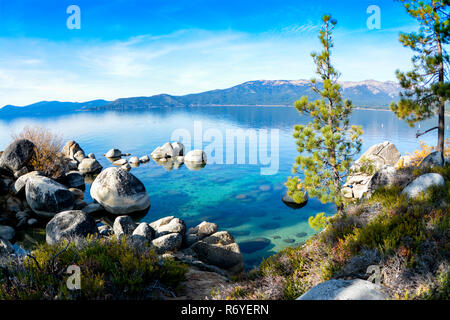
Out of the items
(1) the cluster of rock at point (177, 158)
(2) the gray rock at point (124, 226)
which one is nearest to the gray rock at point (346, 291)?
(2) the gray rock at point (124, 226)

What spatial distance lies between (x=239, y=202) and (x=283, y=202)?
13.1 ft

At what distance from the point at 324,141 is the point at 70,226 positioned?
44.3ft

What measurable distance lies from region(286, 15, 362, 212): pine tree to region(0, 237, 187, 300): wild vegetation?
332 inches

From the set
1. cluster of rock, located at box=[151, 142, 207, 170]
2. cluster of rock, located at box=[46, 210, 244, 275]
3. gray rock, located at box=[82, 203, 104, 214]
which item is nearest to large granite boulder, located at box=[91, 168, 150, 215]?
gray rock, located at box=[82, 203, 104, 214]

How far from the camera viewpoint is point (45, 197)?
1855 cm

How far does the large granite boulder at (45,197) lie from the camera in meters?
18.6

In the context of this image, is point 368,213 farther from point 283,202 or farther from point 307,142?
point 283,202

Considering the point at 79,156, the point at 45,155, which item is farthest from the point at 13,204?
the point at 79,156

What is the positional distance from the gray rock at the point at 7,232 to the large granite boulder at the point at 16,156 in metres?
8.59

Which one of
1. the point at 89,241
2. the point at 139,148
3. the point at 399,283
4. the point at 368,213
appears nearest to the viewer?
the point at 399,283

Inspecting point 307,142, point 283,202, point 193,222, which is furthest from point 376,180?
point 193,222

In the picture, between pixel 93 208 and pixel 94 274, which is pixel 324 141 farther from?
A: pixel 93 208

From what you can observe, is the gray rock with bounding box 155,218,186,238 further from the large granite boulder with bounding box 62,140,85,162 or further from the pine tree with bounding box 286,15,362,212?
the large granite boulder with bounding box 62,140,85,162

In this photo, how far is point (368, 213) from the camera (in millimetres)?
7809
